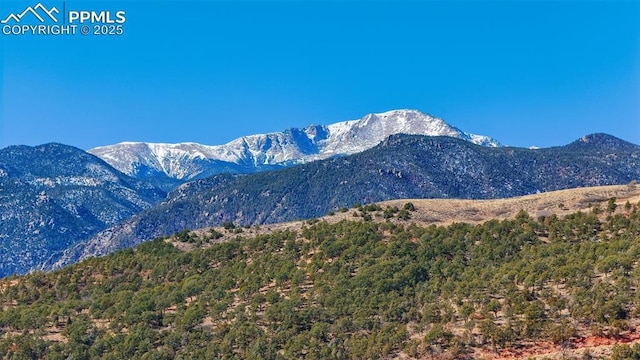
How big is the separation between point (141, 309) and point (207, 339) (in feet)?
60.2

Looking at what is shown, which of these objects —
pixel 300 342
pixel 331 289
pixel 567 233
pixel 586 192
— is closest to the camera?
pixel 300 342

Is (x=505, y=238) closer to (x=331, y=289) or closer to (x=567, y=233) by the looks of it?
(x=567, y=233)

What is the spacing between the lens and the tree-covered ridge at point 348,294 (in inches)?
3290

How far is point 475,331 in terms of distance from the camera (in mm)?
83562

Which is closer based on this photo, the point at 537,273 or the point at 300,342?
the point at 300,342

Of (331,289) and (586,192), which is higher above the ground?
(586,192)

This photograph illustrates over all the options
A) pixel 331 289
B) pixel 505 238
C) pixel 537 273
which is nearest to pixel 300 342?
pixel 331 289

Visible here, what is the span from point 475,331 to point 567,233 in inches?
1607

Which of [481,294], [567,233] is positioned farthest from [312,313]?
[567,233]

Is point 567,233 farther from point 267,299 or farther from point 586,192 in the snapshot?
point 267,299

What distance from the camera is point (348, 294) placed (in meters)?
104

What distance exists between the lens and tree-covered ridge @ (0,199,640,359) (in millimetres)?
83562

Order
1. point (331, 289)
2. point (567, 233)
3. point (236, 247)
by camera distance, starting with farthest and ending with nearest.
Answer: point (236, 247), point (567, 233), point (331, 289)

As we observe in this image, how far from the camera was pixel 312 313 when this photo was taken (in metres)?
98.7
